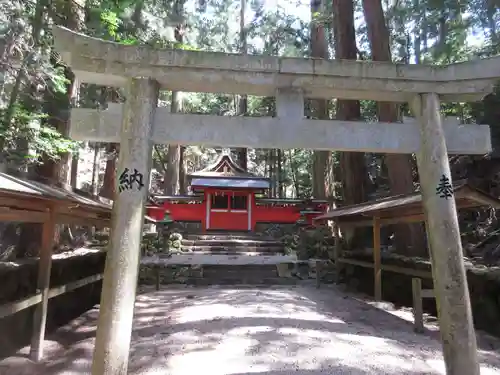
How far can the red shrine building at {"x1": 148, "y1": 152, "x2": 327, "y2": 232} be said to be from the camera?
64.3 ft

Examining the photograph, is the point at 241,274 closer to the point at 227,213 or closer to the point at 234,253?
the point at 234,253

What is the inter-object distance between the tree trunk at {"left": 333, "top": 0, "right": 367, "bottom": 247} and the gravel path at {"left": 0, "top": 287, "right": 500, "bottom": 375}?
4729 mm

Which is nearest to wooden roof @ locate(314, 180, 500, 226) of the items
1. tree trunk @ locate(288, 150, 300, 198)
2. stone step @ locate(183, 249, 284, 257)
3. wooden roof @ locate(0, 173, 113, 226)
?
wooden roof @ locate(0, 173, 113, 226)

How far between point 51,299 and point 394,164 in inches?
338

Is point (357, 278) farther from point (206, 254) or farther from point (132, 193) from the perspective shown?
point (132, 193)

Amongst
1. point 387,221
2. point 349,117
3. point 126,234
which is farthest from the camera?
point 349,117

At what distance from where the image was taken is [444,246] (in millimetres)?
3943

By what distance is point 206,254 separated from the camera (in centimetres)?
1616

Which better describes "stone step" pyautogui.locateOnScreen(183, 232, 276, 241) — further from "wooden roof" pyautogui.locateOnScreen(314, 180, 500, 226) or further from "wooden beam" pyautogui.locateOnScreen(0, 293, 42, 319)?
"wooden beam" pyautogui.locateOnScreen(0, 293, 42, 319)

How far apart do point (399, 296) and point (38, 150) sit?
346 inches

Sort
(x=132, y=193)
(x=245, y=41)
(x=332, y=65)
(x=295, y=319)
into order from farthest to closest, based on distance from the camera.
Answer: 1. (x=245, y=41)
2. (x=295, y=319)
3. (x=332, y=65)
4. (x=132, y=193)

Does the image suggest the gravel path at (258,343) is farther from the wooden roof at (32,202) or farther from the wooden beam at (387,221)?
the wooden roof at (32,202)

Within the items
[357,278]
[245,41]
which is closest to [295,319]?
[357,278]

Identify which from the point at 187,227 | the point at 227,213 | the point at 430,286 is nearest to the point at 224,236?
the point at 227,213
